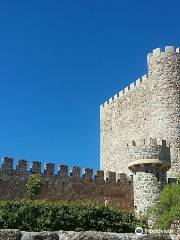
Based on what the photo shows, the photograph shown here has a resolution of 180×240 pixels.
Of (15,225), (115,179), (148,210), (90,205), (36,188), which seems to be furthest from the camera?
(115,179)

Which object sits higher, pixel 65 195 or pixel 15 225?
pixel 65 195

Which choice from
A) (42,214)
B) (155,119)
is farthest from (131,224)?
(155,119)

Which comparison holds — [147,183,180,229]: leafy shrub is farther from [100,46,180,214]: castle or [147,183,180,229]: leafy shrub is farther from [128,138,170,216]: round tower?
[100,46,180,214]: castle

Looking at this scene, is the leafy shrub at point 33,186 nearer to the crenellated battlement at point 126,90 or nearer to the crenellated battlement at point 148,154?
the crenellated battlement at point 148,154

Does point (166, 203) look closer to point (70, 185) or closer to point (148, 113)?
point (70, 185)

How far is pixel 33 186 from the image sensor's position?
88.7ft

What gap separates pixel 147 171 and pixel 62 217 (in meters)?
7.41

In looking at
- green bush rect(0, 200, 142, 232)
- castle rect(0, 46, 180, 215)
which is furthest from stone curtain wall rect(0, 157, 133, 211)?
green bush rect(0, 200, 142, 232)

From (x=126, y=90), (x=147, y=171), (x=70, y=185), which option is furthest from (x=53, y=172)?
(x=126, y=90)

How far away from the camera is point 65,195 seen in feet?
92.5

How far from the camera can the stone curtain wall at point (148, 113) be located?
104 ft

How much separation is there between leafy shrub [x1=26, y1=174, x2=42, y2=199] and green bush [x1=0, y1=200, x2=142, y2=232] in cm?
639

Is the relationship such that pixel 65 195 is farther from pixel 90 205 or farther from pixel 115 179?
pixel 90 205

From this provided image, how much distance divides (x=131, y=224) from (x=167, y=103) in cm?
1337
